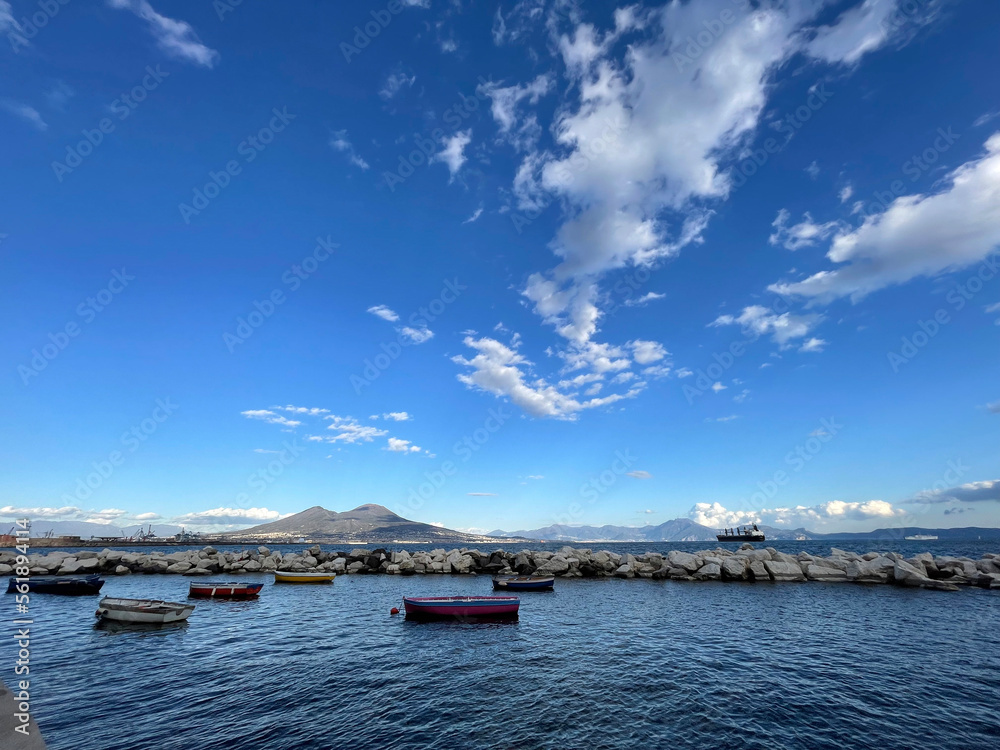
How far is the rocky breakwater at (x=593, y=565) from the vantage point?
45844 mm

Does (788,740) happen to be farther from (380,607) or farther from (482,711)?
(380,607)

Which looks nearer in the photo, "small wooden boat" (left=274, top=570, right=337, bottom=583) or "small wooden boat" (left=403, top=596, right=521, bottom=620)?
"small wooden boat" (left=403, top=596, right=521, bottom=620)

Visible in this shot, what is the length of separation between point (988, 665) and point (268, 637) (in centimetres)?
3908

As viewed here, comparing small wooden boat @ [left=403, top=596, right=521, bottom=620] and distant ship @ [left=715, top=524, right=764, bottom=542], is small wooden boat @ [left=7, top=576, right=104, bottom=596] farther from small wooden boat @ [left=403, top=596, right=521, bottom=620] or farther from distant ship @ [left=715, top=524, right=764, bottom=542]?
distant ship @ [left=715, top=524, right=764, bottom=542]

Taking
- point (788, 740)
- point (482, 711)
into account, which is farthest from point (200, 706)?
point (788, 740)

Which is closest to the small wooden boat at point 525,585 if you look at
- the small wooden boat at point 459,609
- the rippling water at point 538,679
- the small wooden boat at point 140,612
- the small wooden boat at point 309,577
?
the rippling water at point 538,679

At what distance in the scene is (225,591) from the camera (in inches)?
1690

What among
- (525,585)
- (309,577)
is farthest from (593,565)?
(309,577)

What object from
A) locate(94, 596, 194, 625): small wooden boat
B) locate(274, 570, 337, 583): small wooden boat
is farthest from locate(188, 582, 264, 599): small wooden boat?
locate(94, 596, 194, 625): small wooden boat

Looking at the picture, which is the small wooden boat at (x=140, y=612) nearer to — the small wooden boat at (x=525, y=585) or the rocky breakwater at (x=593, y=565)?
the small wooden boat at (x=525, y=585)

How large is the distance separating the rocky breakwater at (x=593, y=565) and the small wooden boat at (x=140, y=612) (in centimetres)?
3425

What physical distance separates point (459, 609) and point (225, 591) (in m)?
26.3

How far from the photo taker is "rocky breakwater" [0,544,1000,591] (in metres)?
45.8

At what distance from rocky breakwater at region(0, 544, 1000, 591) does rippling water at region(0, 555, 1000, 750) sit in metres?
11.1
